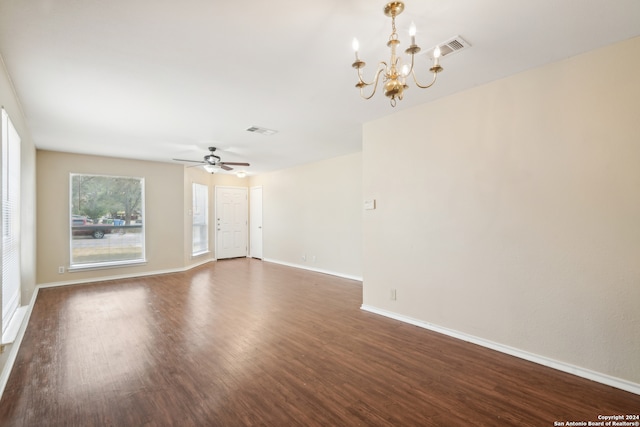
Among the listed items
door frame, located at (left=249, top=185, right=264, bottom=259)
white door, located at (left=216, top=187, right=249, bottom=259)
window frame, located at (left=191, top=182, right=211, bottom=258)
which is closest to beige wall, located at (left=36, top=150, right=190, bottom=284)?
window frame, located at (left=191, top=182, right=211, bottom=258)

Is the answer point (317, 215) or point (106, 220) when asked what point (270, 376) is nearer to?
point (317, 215)

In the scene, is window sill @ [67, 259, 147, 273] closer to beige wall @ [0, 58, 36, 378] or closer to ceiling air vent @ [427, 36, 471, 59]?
beige wall @ [0, 58, 36, 378]

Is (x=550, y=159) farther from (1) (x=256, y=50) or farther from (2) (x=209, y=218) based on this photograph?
(2) (x=209, y=218)

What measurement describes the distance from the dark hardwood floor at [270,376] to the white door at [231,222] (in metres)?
4.49

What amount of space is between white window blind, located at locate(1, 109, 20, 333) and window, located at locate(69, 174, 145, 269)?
2.43 meters

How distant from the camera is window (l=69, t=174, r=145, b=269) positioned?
5.66 metres

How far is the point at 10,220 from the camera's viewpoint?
299 cm

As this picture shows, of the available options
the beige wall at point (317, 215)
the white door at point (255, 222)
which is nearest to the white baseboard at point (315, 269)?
the beige wall at point (317, 215)

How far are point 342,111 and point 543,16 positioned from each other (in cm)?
206

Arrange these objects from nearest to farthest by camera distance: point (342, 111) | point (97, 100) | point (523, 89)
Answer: point (523, 89)
point (97, 100)
point (342, 111)

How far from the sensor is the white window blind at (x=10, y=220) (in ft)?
8.75

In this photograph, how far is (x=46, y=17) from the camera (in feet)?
6.07

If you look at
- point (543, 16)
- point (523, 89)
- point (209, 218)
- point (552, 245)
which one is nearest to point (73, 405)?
point (552, 245)

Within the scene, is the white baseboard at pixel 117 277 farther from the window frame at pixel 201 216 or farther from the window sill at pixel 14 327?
the window sill at pixel 14 327
